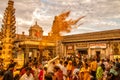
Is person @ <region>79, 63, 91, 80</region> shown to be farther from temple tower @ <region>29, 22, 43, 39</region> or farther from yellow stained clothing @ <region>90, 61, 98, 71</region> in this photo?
temple tower @ <region>29, 22, 43, 39</region>

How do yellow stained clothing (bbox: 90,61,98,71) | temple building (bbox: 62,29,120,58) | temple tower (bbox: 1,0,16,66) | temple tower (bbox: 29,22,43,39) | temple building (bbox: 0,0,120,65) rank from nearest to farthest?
1. yellow stained clothing (bbox: 90,61,98,71)
2. temple tower (bbox: 1,0,16,66)
3. temple building (bbox: 0,0,120,65)
4. temple building (bbox: 62,29,120,58)
5. temple tower (bbox: 29,22,43,39)

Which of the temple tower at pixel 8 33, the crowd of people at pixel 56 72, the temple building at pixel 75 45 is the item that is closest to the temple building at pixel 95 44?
the temple building at pixel 75 45

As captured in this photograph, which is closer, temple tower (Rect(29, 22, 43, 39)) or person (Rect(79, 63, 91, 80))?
person (Rect(79, 63, 91, 80))

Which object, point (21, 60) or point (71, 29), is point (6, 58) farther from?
point (71, 29)

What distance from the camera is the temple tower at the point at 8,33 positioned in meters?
17.1

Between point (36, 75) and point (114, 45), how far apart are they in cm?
2059

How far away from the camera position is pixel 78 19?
23.5 meters

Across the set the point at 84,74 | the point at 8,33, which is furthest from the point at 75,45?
the point at 84,74

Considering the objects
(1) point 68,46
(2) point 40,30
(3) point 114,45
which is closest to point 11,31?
(3) point 114,45

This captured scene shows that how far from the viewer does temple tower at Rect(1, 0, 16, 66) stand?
17.1 m

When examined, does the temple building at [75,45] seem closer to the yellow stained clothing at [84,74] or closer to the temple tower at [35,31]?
the yellow stained clothing at [84,74]

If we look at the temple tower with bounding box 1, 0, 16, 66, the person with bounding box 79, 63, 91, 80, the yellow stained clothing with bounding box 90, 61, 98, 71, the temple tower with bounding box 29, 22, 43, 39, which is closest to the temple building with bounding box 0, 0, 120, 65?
the temple tower with bounding box 1, 0, 16, 66

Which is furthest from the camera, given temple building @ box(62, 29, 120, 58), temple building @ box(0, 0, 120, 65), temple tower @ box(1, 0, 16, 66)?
temple building @ box(62, 29, 120, 58)

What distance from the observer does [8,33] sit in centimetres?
1730
